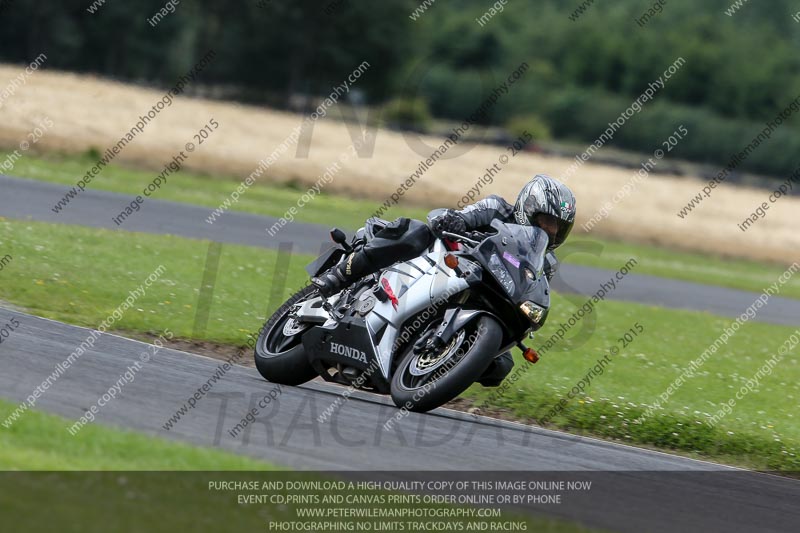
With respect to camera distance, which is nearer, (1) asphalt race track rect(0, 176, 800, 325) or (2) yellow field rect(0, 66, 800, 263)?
(1) asphalt race track rect(0, 176, 800, 325)

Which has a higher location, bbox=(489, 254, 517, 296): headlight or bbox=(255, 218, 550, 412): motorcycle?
bbox=(489, 254, 517, 296): headlight

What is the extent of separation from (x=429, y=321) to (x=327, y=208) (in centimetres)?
2295

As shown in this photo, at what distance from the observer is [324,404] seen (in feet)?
28.8

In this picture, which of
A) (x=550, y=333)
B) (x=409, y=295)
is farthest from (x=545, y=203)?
(x=550, y=333)

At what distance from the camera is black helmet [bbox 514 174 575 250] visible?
896cm

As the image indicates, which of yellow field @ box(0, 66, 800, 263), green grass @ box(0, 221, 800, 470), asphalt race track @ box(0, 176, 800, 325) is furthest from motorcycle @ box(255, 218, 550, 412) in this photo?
yellow field @ box(0, 66, 800, 263)

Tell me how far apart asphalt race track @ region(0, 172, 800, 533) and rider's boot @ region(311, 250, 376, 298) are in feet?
2.63

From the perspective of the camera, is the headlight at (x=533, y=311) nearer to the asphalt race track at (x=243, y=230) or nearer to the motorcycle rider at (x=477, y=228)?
the motorcycle rider at (x=477, y=228)

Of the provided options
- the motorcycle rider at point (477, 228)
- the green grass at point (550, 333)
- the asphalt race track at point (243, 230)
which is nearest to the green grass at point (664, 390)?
the green grass at point (550, 333)

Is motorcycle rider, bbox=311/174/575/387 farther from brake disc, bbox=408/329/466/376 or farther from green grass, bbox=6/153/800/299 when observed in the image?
green grass, bbox=6/153/800/299

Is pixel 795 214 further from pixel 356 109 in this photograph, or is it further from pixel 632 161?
pixel 356 109

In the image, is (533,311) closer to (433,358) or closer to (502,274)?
(502,274)

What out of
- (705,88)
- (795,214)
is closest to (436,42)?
(705,88)

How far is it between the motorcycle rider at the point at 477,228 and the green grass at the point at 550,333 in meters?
2.01
